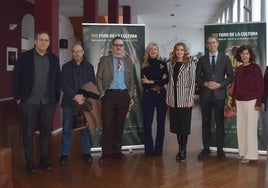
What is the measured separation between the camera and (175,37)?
23.0m

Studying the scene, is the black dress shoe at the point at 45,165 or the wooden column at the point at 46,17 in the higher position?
the wooden column at the point at 46,17

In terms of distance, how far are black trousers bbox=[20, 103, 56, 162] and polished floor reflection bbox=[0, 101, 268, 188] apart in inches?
12.1

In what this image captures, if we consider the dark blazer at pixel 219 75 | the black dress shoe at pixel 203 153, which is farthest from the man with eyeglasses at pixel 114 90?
the black dress shoe at pixel 203 153

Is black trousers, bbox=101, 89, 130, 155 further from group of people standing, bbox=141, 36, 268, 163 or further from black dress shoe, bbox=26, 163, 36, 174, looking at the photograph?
black dress shoe, bbox=26, 163, 36, 174

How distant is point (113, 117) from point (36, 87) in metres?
1.14

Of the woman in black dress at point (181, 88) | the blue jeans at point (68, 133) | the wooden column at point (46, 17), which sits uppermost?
the wooden column at point (46, 17)

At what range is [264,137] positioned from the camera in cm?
498

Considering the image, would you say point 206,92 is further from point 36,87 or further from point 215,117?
point 36,87

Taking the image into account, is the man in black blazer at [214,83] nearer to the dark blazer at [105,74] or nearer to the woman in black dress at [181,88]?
the woman in black dress at [181,88]

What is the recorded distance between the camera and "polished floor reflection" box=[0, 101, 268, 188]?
377 centimetres

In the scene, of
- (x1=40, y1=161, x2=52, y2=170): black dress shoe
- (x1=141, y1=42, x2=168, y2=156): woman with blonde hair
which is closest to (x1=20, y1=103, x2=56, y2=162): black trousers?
(x1=40, y1=161, x2=52, y2=170): black dress shoe

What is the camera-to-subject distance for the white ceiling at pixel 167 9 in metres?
13.6

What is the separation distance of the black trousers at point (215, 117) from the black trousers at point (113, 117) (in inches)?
43.5

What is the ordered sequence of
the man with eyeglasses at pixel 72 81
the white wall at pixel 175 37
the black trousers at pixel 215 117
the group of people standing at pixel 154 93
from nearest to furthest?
the group of people standing at pixel 154 93
the man with eyeglasses at pixel 72 81
the black trousers at pixel 215 117
the white wall at pixel 175 37
